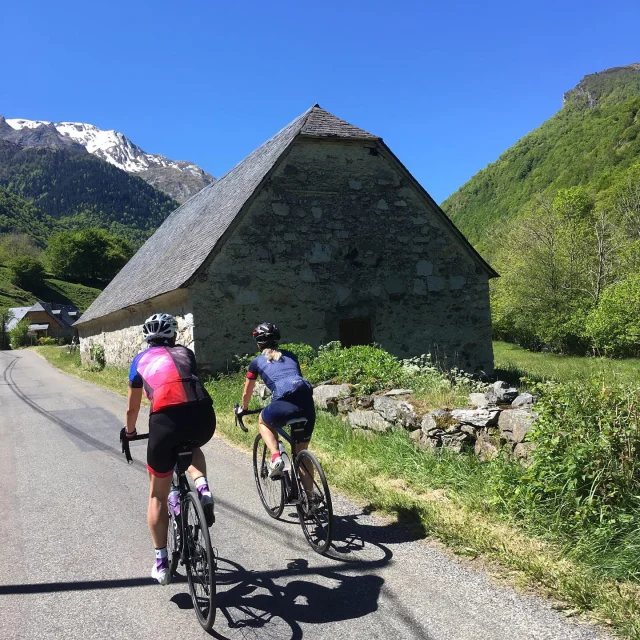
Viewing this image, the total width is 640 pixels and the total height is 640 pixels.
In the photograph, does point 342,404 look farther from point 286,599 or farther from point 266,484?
point 286,599

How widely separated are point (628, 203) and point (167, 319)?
42.9m

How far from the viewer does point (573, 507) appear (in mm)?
3902

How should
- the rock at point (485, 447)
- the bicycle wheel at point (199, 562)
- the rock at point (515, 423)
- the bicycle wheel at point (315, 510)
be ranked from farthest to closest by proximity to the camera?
the rock at point (485, 447) → the rock at point (515, 423) → the bicycle wheel at point (315, 510) → the bicycle wheel at point (199, 562)

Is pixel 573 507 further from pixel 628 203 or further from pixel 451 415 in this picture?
pixel 628 203

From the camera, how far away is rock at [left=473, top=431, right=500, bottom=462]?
5.25 metres

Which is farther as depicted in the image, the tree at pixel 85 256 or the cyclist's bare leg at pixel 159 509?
the tree at pixel 85 256

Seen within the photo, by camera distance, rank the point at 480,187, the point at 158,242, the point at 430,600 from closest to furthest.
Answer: the point at 430,600, the point at 158,242, the point at 480,187

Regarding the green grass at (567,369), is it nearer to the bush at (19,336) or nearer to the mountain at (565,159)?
the mountain at (565,159)

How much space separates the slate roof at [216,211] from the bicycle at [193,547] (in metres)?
9.24

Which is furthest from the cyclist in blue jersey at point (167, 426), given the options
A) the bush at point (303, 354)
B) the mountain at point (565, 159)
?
the mountain at point (565, 159)

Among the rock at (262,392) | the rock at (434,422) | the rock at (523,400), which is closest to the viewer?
the rock at (523,400)

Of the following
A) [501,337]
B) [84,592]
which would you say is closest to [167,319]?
[84,592]

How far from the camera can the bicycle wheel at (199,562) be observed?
119 inches

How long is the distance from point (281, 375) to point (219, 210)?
11.5 m
